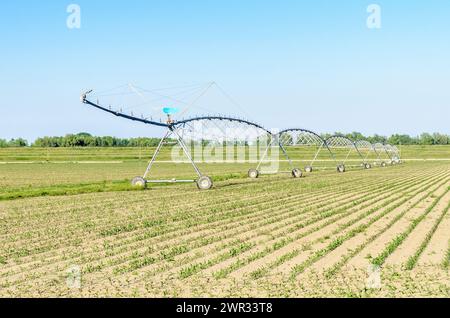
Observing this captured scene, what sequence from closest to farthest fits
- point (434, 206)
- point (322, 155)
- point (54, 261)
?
point (54, 261)
point (434, 206)
point (322, 155)

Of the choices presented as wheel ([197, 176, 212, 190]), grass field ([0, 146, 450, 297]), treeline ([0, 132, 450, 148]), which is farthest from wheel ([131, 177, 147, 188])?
treeline ([0, 132, 450, 148])

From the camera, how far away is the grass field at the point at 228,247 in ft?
26.5

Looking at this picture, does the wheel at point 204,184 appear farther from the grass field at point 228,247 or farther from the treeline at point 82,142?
the treeline at point 82,142

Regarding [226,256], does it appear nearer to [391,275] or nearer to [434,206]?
[391,275]

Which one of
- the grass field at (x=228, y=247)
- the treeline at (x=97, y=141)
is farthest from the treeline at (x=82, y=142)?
the grass field at (x=228, y=247)

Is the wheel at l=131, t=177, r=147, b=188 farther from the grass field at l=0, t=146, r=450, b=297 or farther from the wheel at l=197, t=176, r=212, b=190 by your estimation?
the grass field at l=0, t=146, r=450, b=297

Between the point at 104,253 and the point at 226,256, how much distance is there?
2.58 metres

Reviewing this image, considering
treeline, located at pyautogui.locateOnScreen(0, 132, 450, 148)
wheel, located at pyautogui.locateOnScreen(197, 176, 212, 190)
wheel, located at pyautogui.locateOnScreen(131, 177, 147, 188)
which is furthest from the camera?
treeline, located at pyautogui.locateOnScreen(0, 132, 450, 148)

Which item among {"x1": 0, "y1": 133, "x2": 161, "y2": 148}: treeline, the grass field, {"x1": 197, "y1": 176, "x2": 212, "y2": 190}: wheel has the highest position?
{"x1": 0, "y1": 133, "x2": 161, "y2": 148}: treeline

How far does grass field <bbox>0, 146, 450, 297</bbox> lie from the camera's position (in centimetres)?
808

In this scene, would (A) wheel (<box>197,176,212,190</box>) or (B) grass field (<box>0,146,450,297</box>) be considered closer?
(B) grass field (<box>0,146,450,297</box>)

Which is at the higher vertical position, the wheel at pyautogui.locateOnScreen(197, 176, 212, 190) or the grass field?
the wheel at pyautogui.locateOnScreen(197, 176, 212, 190)
